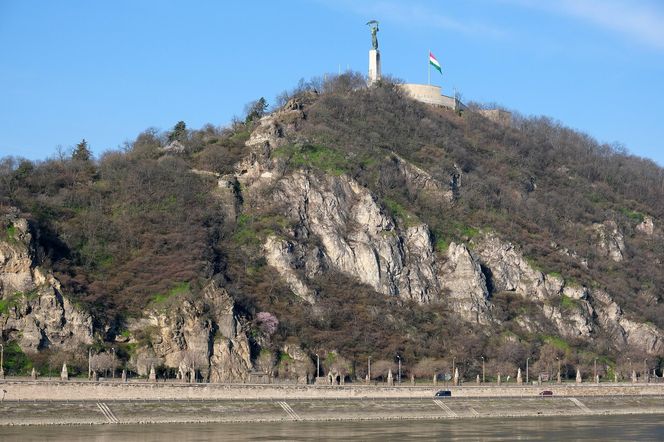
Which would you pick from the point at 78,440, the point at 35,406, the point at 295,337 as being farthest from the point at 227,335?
the point at 78,440

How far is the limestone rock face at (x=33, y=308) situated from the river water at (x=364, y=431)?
84.0ft

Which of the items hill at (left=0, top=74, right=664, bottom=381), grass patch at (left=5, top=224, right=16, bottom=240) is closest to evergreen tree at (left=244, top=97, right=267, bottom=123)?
hill at (left=0, top=74, right=664, bottom=381)

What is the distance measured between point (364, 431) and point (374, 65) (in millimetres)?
102591

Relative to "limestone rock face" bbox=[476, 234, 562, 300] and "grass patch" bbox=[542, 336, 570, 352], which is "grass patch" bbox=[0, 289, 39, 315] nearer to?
"limestone rock face" bbox=[476, 234, 562, 300]

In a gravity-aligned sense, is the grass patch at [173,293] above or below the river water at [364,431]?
above

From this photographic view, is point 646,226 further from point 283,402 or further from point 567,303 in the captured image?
point 283,402

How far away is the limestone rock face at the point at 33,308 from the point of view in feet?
401

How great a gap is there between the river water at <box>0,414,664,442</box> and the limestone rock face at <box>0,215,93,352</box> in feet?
84.0

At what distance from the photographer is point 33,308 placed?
406 ft

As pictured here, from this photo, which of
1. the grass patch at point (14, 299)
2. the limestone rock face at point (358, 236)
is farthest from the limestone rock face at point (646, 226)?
the grass patch at point (14, 299)

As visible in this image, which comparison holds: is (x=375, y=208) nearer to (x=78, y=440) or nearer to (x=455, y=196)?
(x=455, y=196)

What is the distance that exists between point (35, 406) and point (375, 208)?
209 ft

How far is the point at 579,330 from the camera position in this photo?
148m

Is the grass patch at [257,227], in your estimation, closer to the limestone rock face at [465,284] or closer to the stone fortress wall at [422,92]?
the limestone rock face at [465,284]
